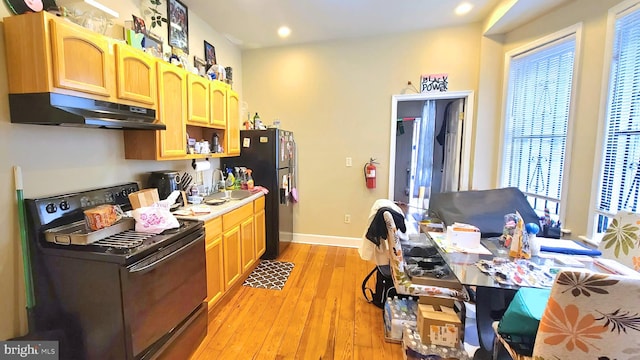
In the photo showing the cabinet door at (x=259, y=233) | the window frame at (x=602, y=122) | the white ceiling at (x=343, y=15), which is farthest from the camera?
the cabinet door at (x=259, y=233)

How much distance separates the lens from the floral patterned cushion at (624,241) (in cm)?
162

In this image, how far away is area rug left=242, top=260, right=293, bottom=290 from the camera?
2844 mm

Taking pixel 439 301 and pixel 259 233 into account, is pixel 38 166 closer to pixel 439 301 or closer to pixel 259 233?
pixel 259 233

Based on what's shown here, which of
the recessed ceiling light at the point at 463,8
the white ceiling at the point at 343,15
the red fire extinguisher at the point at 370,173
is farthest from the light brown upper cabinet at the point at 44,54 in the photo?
the recessed ceiling light at the point at 463,8

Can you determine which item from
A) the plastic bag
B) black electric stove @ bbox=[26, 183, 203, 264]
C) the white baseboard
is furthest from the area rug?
the plastic bag

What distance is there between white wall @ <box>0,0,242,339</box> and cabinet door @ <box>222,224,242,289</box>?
95cm

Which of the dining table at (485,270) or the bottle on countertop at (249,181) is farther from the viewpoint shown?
the bottle on countertop at (249,181)

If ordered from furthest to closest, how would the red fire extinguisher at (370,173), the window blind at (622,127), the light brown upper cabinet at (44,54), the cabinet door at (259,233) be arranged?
the red fire extinguisher at (370,173) < the cabinet door at (259,233) < the window blind at (622,127) < the light brown upper cabinet at (44,54)

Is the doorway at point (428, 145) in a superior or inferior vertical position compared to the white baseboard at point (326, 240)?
superior

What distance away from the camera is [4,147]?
4.70ft

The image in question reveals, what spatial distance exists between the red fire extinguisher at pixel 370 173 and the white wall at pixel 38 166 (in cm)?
267

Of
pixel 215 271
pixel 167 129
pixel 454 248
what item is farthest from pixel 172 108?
pixel 454 248

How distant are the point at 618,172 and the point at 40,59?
368 cm

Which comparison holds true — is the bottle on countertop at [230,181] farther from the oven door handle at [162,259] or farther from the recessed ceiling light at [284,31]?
the recessed ceiling light at [284,31]
